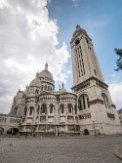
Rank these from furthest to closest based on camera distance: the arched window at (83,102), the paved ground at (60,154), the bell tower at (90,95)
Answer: the arched window at (83,102) < the bell tower at (90,95) < the paved ground at (60,154)

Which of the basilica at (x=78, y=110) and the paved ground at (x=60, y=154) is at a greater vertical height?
the basilica at (x=78, y=110)

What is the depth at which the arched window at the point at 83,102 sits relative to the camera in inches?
1718

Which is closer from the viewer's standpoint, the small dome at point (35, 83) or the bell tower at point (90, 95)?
the bell tower at point (90, 95)

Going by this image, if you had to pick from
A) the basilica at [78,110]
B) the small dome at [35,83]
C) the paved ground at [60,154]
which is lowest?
the paved ground at [60,154]

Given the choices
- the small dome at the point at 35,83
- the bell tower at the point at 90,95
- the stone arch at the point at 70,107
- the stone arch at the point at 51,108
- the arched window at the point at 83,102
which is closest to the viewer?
the bell tower at the point at 90,95

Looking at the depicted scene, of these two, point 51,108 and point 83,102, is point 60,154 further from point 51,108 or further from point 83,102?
point 83,102

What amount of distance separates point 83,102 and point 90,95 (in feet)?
14.5

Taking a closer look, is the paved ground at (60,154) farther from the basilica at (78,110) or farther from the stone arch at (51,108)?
the stone arch at (51,108)

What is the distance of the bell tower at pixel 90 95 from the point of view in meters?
38.2

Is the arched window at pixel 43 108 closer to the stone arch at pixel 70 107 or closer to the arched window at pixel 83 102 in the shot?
the stone arch at pixel 70 107

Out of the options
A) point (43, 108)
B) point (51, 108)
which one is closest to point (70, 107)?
point (51, 108)

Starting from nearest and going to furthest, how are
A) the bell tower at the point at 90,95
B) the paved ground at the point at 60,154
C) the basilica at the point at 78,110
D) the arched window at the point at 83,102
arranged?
the paved ground at the point at 60,154 → the bell tower at the point at 90,95 → the basilica at the point at 78,110 → the arched window at the point at 83,102

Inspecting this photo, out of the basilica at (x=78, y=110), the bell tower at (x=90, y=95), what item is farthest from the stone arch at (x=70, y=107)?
the bell tower at (x=90, y=95)

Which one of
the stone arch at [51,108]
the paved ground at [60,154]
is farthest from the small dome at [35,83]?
the paved ground at [60,154]
